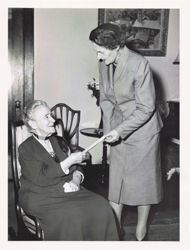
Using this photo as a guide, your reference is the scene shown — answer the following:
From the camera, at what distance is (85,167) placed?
434 cm

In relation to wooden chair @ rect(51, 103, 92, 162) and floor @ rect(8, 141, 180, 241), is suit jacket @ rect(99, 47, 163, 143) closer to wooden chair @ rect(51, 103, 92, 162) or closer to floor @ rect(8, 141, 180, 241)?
floor @ rect(8, 141, 180, 241)

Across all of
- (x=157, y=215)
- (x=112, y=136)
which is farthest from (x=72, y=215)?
(x=157, y=215)

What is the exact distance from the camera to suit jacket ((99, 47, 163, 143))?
2.14 metres

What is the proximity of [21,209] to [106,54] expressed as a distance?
1106 mm

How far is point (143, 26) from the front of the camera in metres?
4.45

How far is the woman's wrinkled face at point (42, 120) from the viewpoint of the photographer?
2090 mm

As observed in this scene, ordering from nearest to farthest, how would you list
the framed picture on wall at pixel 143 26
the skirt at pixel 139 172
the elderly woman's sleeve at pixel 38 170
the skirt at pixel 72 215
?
the skirt at pixel 72 215 < the elderly woman's sleeve at pixel 38 170 < the skirt at pixel 139 172 < the framed picture on wall at pixel 143 26

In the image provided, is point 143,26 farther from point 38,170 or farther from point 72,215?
point 72,215

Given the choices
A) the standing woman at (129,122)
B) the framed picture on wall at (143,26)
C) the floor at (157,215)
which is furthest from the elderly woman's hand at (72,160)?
the framed picture on wall at (143,26)

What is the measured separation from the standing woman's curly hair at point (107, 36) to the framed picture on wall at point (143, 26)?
2331 mm

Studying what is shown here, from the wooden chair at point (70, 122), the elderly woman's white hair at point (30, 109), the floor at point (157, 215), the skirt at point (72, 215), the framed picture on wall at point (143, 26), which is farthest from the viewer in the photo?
the framed picture on wall at point (143, 26)

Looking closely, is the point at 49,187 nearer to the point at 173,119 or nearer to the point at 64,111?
the point at 64,111

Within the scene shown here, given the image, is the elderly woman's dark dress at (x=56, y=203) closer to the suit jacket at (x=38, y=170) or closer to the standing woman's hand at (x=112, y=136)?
the suit jacket at (x=38, y=170)
